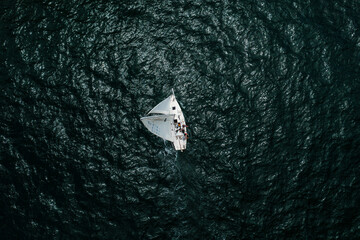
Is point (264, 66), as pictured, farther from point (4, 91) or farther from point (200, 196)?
point (4, 91)

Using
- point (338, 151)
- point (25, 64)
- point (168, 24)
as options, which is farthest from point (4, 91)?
point (338, 151)

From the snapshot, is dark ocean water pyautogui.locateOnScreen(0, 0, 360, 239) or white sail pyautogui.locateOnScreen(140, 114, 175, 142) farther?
white sail pyautogui.locateOnScreen(140, 114, 175, 142)

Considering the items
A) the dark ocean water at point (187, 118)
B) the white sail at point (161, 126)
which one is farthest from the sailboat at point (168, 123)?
the dark ocean water at point (187, 118)

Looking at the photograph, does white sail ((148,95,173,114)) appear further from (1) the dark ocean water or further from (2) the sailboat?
(1) the dark ocean water

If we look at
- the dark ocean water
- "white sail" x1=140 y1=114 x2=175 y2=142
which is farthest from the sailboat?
the dark ocean water

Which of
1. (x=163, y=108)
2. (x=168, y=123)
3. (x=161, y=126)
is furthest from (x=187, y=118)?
(x=161, y=126)

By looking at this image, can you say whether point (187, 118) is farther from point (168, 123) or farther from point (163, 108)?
point (163, 108)
